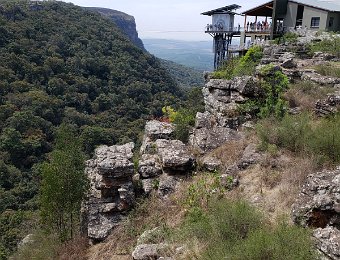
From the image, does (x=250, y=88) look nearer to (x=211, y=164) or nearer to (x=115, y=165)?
(x=211, y=164)

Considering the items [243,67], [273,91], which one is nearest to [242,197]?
[273,91]

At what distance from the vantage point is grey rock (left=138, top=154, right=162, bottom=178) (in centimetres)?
938

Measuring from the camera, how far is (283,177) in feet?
24.2

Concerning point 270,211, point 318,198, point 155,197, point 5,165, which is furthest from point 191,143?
point 5,165

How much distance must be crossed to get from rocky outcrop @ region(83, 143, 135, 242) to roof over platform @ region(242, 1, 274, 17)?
2475 cm

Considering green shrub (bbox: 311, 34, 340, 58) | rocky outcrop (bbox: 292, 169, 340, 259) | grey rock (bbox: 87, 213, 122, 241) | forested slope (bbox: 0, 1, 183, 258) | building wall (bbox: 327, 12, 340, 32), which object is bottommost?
forested slope (bbox: 0, 1, 183, 258)

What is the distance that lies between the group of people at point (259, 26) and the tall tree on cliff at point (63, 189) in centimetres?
2391

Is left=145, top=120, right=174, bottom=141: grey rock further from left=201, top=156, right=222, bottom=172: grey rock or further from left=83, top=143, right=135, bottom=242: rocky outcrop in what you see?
left=201, top=156, right=222, bottom=172: grey rock

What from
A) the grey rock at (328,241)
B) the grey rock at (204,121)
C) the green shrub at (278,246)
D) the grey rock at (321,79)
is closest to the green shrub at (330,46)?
the grey rock at (321,79)

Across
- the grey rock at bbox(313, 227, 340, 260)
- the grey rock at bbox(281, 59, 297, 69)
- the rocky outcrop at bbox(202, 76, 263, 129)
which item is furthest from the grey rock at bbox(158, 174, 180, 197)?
the grey rock at bbox(281, 59, 297, 69)

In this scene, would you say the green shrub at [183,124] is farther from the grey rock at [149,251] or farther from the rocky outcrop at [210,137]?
the grey rock at [149,251]

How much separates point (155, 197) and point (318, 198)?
4075 mm

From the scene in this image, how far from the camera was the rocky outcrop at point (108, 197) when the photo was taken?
848cm

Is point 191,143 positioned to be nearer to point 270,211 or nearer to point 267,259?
point 270,211
